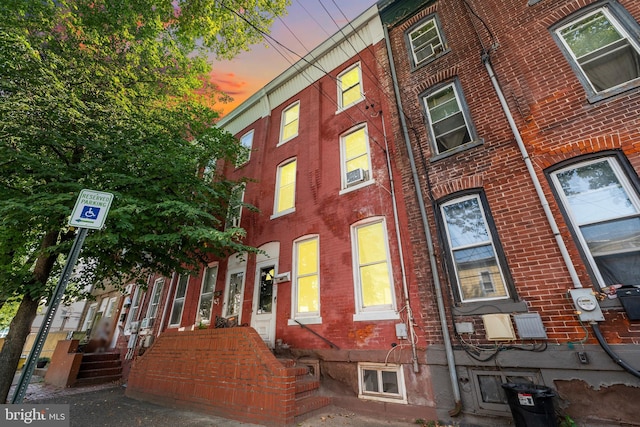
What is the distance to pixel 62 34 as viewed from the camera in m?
7.79

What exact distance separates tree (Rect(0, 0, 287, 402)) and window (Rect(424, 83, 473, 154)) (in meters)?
5.47

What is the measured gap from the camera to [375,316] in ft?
20.0

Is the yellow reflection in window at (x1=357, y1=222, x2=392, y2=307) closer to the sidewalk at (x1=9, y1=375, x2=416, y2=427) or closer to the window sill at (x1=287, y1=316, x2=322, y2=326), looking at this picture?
the window sill at (x1=287, y1=316, x2=322, y2=326)

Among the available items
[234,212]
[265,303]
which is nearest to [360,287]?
[265,303]

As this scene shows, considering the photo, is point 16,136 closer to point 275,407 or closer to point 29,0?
point 29,0

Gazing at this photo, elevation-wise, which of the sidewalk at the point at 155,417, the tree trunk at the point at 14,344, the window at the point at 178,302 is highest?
the window at the point at 178,302

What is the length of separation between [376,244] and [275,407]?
4.11 meters

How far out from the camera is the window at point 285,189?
31.4 feet

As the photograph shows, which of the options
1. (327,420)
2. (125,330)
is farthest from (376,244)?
(125,330)

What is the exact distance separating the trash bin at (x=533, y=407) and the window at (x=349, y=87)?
8.75 metres

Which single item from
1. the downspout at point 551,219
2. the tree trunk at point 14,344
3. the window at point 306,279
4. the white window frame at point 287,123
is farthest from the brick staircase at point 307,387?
the white window frame at point 287,123

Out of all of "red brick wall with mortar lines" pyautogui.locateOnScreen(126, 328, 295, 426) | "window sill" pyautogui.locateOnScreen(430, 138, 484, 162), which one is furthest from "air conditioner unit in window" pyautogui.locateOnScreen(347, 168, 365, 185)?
"red brick wall with mortar lines" pyautogui.locateOnScreen(126, 328, 295, 426)

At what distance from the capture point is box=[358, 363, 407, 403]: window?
5.30 meters

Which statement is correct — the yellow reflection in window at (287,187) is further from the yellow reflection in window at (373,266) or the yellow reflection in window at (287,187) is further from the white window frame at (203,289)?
the white window frame at (203,289)
